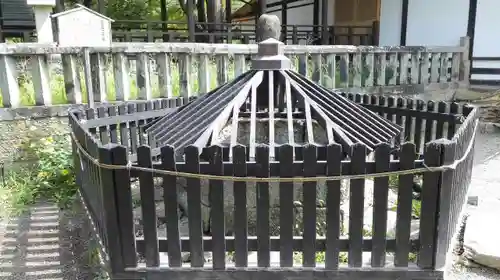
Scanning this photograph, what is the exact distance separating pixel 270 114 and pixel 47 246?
2.43 meters

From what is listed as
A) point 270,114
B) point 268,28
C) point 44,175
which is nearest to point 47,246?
point 44,175

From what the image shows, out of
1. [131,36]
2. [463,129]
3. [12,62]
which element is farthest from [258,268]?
[131,36]

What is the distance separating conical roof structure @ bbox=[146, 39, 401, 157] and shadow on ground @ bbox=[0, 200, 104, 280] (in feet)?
3.95

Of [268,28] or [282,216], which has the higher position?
[268,28]

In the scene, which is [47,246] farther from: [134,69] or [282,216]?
[134,69]

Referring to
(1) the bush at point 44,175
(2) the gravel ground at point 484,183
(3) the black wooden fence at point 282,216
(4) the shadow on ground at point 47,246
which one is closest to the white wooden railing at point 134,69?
(1) the bush at point 44,175

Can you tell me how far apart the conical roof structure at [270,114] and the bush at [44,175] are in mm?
1929

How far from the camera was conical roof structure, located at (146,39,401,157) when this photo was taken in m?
3.25

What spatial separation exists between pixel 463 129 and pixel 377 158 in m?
1.10

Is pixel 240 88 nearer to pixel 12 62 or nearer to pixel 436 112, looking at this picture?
pixel 436 112

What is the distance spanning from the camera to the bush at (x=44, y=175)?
196 inches

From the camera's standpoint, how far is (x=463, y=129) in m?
3.19

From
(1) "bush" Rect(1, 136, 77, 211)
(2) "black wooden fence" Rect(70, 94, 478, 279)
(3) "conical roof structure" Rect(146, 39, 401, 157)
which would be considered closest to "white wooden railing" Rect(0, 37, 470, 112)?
(1) "bush" Rect(1, 136, 77, 211)

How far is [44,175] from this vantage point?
5.30 meters
